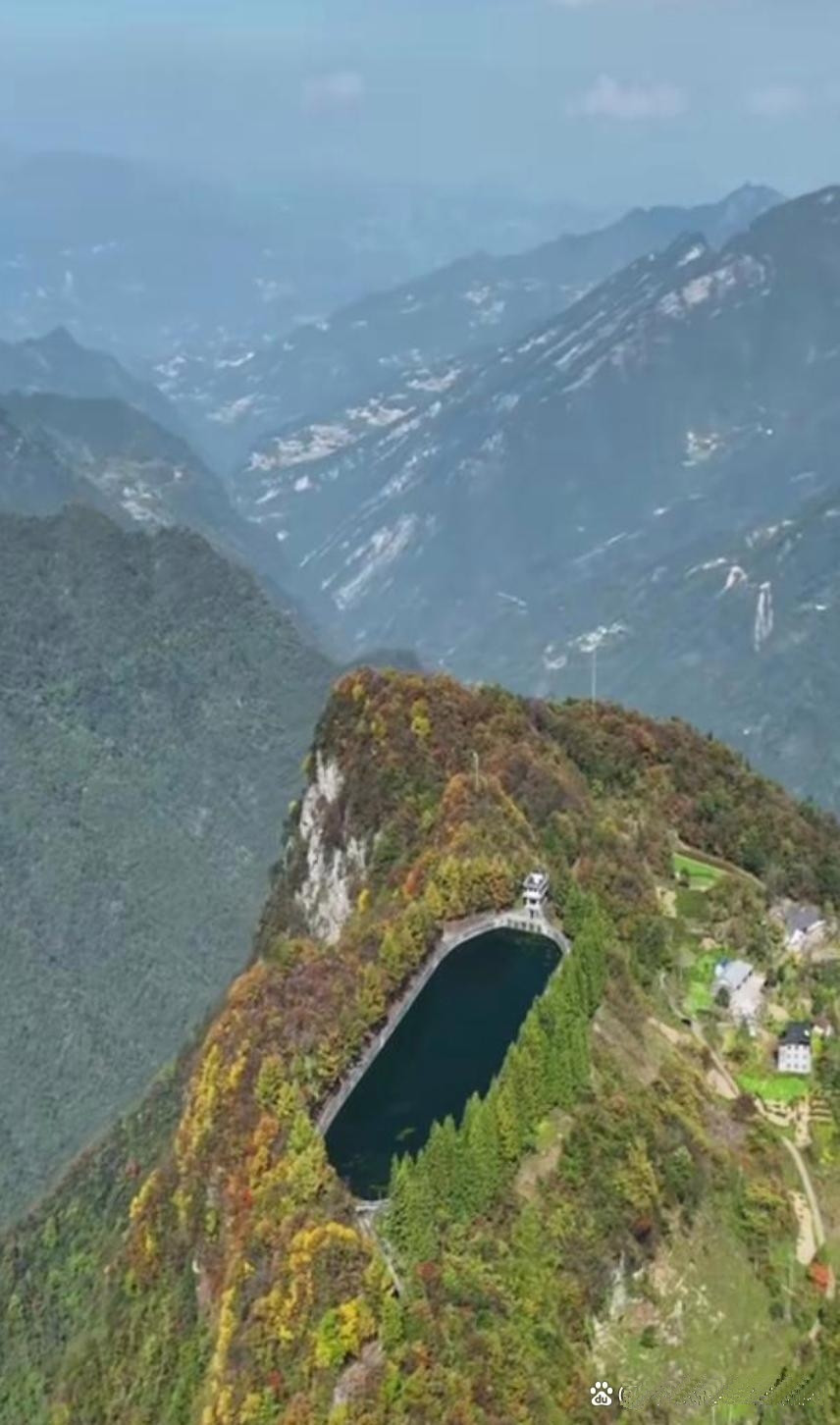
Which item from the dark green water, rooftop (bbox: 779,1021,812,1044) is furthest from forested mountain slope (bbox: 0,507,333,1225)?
rooftop (bbox: 779,1021,812,1044)

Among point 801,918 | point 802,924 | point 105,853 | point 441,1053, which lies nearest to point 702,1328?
point 441,1053

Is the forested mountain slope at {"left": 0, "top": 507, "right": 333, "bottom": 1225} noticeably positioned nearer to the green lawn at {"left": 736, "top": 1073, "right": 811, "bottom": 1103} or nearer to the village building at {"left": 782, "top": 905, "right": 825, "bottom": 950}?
the village building at {"left": 782, "top": 905, "right": 825, "bottom": 950}

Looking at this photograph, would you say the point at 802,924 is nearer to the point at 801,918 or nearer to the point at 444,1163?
the point at 801,918

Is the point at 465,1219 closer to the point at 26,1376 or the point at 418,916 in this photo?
the point at 418,916

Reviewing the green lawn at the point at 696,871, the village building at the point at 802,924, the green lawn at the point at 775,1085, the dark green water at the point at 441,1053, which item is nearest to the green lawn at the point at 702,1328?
the green lawn at the point at 775,1085

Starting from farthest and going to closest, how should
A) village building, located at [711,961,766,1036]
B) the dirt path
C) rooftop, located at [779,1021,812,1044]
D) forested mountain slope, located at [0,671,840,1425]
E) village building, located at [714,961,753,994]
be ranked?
village building, located at [714,961,753,994] < village building, located at [711,961,766,1036] < rooftop, located at [779,1021,812,1044] < the dirt path < forested mountain slope, located at [0,671,840,1425]

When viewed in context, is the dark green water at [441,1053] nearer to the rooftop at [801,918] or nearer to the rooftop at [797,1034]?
the rooftop at [797,1034]
